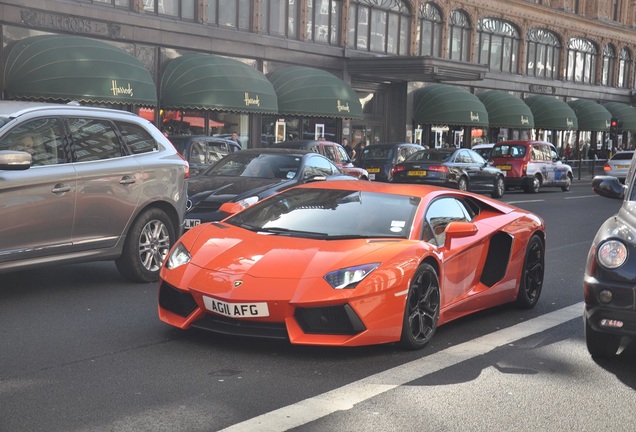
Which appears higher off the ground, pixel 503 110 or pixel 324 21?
pixel 324 21

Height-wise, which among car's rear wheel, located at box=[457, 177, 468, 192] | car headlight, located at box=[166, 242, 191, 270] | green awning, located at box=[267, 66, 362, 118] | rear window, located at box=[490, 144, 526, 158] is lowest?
car's rear wheel, located at box=[457, 177, 468, 192]

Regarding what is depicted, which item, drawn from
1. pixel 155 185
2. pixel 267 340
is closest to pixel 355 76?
pixel 155 185

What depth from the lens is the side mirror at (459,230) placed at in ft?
23.2

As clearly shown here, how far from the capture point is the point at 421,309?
660 centimetres

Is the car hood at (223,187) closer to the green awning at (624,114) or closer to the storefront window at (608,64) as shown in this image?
the green awning at (624,114)

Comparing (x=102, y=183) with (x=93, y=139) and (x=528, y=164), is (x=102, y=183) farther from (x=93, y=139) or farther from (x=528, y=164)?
(x=528, y=164)

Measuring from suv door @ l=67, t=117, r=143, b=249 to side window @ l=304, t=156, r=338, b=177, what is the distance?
570 centimetres

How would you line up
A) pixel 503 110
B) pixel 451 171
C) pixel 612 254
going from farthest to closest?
pixel 503 110, pixel 451 171, pixel 612 254

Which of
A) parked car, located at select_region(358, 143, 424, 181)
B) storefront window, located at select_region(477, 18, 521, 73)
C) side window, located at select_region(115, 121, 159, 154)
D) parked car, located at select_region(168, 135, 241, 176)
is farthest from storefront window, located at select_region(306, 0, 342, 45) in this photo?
side window, located at select_region(115, 121, 159, 154)

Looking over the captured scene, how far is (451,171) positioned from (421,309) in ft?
64.4

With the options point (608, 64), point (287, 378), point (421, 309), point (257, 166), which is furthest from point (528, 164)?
point (608, 64)

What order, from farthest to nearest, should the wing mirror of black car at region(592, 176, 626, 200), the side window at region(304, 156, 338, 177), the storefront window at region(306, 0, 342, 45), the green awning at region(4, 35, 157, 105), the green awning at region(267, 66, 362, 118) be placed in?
the storefront window at region(306, 0, 342, 45)
the green awning at region(267, 66, 362, 118)
the green awning at region(4, 35, 157, 105)
the side window at region(304, 156, 338, 177)
the wing mirror of black car at region(592, 176, 626, 200)

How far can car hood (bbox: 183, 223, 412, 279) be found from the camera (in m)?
6.24

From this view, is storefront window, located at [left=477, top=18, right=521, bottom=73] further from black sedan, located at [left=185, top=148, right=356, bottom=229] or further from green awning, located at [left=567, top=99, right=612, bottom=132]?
black sedan, located at [left=185, top=148, right=356, bottom=229]
